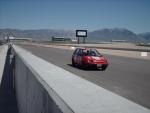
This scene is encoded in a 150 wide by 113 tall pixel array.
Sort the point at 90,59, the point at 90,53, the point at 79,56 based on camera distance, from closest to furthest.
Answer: the point at 90,59 < the point at 90,53 < the point at 79,56

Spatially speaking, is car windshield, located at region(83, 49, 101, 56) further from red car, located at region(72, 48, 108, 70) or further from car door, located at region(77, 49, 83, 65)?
car door, located at region(77, 49, 83, 65)

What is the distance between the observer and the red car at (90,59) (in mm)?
21250

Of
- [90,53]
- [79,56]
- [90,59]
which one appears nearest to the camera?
[90,59]

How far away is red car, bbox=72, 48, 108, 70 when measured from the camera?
21250 mm

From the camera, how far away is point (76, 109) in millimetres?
3990

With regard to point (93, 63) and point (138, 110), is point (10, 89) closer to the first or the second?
point (93, 63)

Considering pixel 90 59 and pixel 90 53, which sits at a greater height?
pixel 90 53

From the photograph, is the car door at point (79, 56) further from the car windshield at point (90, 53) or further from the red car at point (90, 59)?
the car windshield at point (90, 53)

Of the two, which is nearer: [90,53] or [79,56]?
[90,53]

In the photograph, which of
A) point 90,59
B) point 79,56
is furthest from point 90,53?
point 90,59

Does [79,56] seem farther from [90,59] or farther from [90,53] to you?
[90,59]

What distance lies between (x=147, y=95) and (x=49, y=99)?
7.11m

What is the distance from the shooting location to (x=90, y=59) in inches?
851

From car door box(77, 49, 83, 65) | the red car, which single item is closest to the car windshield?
the red car
